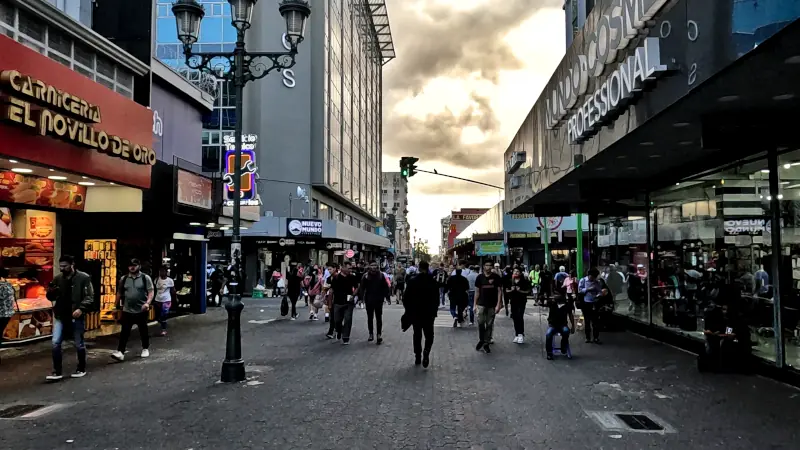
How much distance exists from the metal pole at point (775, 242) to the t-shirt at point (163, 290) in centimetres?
1285

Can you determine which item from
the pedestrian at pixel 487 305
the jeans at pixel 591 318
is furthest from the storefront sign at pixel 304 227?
the pedestrian at pixel 487 305

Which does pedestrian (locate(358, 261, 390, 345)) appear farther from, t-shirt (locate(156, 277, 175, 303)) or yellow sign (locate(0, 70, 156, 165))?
yellow sign (locate(0, 70, 156, 165))

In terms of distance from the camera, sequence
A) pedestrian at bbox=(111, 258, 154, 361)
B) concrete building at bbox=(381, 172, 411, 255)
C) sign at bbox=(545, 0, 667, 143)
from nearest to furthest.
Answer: sign at bbox=(545, 0, 667, 143) → pedestrian at bbox=(111, 258, 154, 361) → concrete building at bbox=(381, 172, 411, 255)

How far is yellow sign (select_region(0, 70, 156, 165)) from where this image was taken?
909 cm

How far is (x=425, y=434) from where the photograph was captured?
20.7ft

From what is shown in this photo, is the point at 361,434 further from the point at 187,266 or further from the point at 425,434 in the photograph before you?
the point at 187,266

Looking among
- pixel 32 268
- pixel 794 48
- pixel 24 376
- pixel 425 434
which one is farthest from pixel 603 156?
pixel 32 268

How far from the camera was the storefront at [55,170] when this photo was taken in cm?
955

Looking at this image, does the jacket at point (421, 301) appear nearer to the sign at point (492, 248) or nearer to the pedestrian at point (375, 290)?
the pedestrian at point (375, 290)

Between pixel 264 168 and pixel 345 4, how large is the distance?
22.9m

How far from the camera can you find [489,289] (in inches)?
482

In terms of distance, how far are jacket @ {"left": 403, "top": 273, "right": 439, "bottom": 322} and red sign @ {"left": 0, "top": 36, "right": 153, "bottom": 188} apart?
6276 mm

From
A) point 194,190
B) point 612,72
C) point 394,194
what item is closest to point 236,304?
point 612,72

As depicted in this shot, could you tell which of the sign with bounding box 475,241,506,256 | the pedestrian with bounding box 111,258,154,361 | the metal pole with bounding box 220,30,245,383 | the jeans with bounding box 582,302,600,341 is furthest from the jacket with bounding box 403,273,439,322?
the sign with bounding box 475,241,506,256
